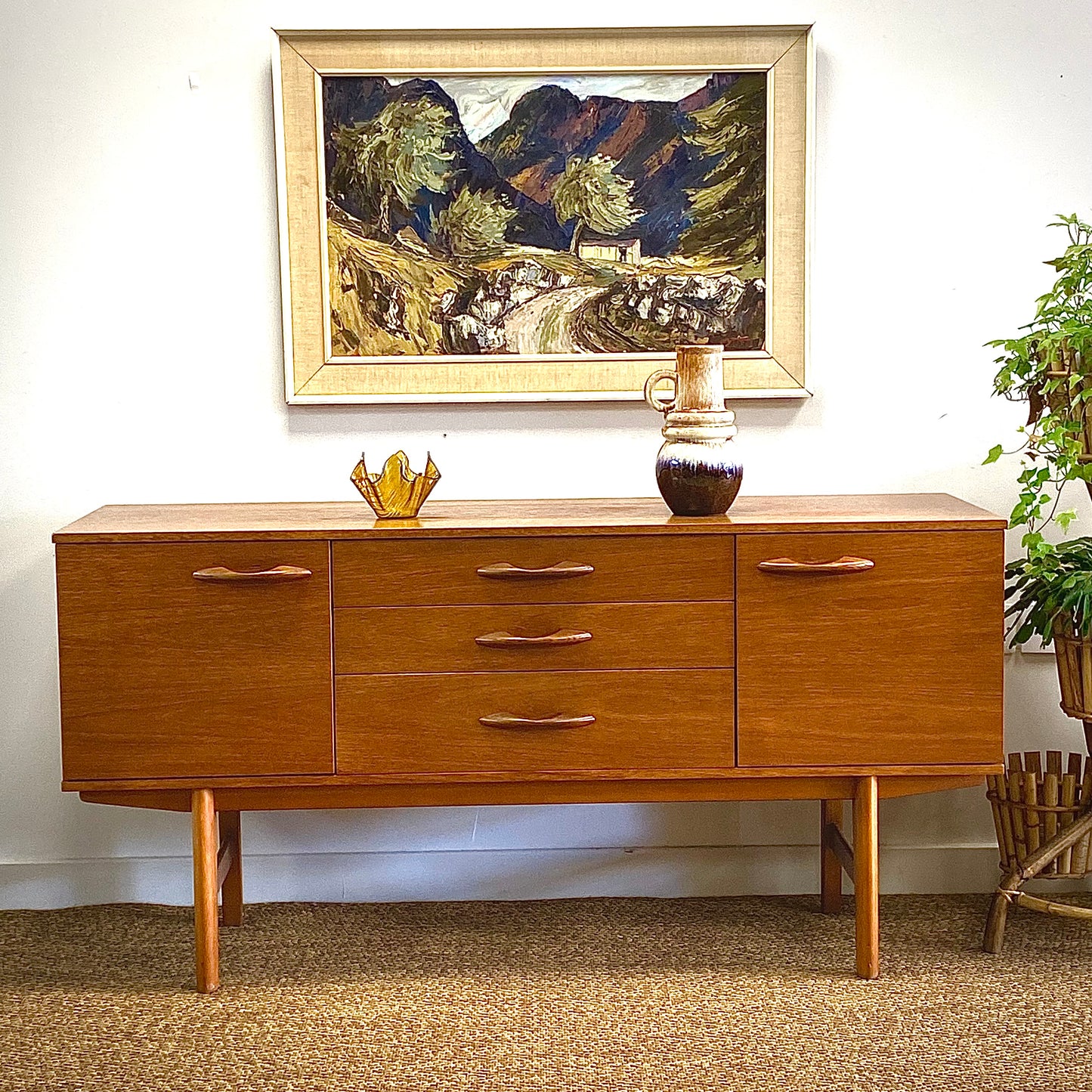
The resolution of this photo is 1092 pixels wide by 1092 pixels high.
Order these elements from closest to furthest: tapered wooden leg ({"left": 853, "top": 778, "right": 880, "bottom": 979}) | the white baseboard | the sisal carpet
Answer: the sisal carpet, tapered wooden leg ({"left": 853, "top": 778, "right": 880, "bottom": 979}), the white baseboard

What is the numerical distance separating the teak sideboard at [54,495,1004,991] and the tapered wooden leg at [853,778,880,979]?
0.08 metres

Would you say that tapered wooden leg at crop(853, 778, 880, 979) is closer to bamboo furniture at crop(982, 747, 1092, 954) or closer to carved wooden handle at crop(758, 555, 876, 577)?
bamboo furniture at crop(982, 747, 1092, 954)

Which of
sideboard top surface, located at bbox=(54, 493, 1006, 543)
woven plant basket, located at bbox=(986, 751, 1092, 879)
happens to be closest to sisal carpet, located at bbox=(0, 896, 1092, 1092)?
woven plant basket, located at bbox=(986, 751, 1092, 879)

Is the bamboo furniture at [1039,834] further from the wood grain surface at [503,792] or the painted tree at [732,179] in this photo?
the painted tree at [732,179]

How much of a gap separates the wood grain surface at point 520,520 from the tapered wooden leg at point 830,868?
0.68 meters

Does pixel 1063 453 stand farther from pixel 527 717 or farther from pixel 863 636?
pixel 527 717

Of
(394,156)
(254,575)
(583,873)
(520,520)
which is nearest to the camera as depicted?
(254,575)

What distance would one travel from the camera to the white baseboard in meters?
2.78

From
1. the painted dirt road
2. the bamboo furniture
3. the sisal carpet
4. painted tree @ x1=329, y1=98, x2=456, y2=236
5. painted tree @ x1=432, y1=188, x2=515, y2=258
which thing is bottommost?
the sisal carpet

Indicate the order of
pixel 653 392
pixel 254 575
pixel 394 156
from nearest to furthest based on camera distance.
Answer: pixel 254 575 → pixel 653 392 → pixel 394 156

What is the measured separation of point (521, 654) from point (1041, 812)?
1.12 m

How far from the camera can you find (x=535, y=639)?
2.20 m

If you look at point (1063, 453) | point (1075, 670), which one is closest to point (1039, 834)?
point (1075, 670)

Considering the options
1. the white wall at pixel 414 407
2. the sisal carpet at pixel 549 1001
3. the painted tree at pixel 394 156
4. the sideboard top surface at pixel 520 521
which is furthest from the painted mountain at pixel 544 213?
the sisal carpet at pixel 549 1001
